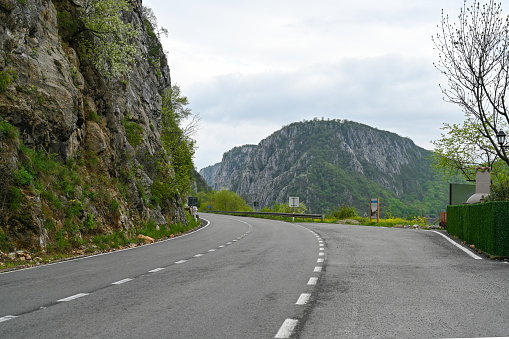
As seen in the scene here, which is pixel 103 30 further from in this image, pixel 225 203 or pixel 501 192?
pixel 225 203

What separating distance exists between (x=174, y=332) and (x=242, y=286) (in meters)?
3.46

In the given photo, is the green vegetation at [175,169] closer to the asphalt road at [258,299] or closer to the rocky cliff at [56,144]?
the rocky cliff at [56,144]

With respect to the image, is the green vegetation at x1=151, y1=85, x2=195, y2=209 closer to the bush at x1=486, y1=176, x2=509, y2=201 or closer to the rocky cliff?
the rocky cliff

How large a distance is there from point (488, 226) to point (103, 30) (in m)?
18.3

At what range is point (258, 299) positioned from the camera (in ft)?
23.6

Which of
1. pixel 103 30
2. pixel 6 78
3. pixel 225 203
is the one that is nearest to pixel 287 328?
pixel 6 78

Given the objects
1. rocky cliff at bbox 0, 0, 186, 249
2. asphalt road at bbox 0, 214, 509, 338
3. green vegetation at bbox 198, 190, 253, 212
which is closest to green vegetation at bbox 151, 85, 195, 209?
rocky cliff at bbox 0, 0, 186, 249

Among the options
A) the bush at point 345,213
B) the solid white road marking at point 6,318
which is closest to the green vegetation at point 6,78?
the solid white road marking at point 6,318

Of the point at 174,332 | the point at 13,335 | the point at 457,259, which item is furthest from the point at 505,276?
the point at 13,335

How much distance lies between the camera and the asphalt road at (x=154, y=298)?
532 cm

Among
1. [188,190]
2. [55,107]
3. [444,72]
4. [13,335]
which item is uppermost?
[444,72]

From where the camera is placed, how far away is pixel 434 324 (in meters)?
5.64

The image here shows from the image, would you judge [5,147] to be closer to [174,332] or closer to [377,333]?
[174,332]

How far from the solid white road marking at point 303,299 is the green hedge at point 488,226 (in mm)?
8528
